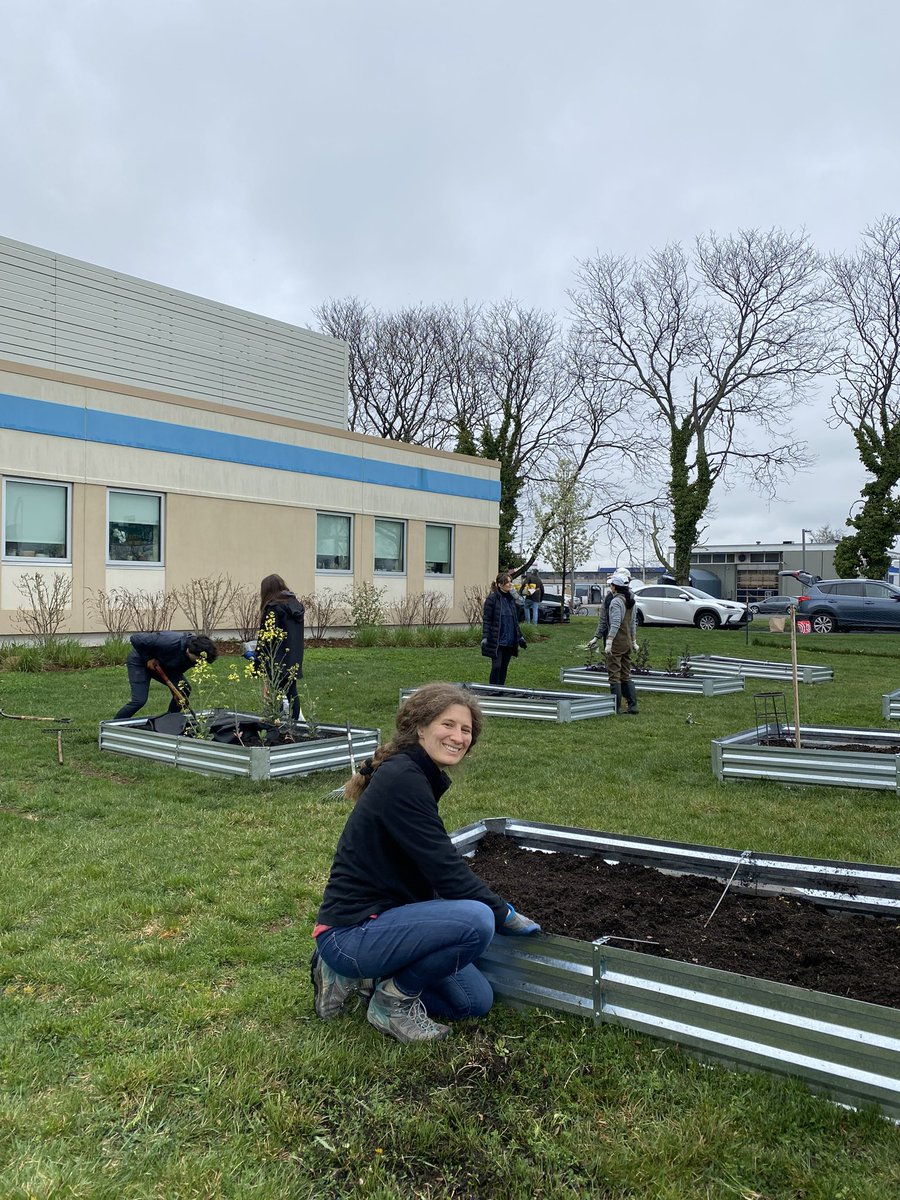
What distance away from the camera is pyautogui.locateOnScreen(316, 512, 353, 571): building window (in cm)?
2161

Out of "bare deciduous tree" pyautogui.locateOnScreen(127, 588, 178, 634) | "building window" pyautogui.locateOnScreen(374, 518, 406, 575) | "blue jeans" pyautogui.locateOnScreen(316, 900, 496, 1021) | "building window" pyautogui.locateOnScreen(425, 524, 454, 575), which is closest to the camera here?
"blue jeans" pyautogui.locateOnScreen(316, 900, 496, 1021)

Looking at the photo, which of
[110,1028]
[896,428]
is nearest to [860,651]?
[896,428]

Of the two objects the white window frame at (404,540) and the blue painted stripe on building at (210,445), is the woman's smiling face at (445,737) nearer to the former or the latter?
the blue painted stripe on building at (210,445)

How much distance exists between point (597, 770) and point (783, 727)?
87.8 inches

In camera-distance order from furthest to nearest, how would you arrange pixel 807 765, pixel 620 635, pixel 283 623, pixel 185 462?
pixel 185 462 < pixel 620 635 < pixel 283 623 < pixel 807 765

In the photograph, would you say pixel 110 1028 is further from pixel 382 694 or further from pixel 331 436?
pixel 331 436

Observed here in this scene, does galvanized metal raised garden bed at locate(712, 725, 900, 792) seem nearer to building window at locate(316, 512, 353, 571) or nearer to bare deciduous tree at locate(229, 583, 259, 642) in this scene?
bare deciduous tree at locate(229, 583, 259, 642)

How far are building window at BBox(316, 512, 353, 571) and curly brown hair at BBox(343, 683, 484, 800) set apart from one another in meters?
18.1

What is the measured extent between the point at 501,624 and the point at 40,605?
8.46m

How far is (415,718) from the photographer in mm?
3361

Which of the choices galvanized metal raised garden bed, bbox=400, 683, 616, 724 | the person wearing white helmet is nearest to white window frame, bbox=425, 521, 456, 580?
galvanized metal raised garden bed, bbox=400, 683, 616, 724

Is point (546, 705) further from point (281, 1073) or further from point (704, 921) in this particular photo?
point (281, 1073)

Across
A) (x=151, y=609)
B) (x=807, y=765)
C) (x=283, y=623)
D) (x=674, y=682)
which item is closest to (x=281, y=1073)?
(x=807, y=765)

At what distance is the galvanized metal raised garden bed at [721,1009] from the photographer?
271cm
